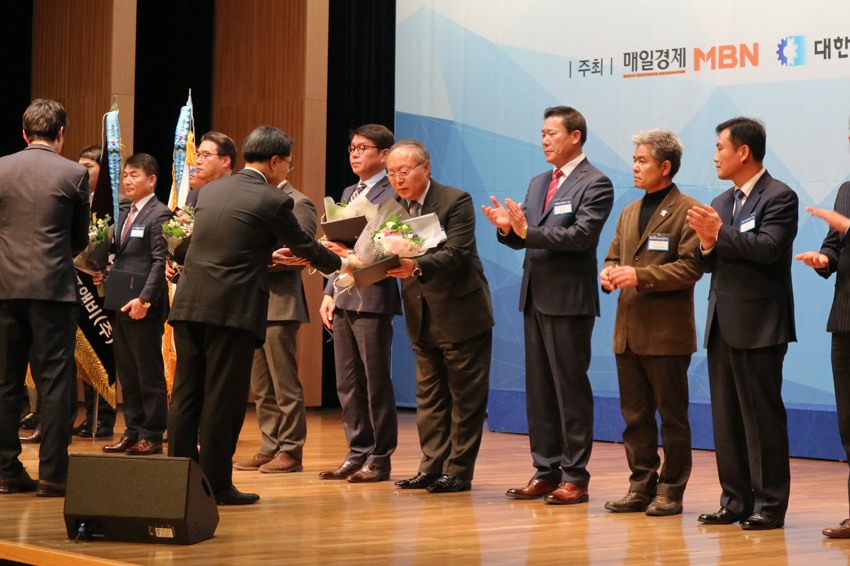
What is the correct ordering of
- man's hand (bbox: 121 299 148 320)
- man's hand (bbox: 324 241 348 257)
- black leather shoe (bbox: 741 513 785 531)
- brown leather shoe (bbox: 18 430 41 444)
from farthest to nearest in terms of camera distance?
brown leather shoe (bbox: 18 430 41 444) → man's hand (bbox: 121 299 148 320) → man's hand (bbox: 324 241 348 257) → black leather shoe (bbox: 741 513 785 531)

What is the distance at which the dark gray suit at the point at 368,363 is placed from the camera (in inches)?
201

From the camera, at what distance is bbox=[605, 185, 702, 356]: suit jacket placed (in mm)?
4160

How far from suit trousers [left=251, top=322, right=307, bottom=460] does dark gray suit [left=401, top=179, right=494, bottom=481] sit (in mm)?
767

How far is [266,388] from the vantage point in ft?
18.0

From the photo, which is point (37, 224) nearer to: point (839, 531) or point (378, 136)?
point (378, 136)

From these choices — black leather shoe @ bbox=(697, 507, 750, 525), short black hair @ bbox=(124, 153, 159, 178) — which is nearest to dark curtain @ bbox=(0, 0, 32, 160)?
short black hair @ bbox=(124, 153, 159, 178)

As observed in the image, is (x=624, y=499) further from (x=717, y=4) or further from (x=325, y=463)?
(x=717, y=4)

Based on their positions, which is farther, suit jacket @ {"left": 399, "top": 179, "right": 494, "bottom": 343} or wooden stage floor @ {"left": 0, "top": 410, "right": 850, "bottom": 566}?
suit jacket @ {"left": 399, "top": 179, "right": 494, "bottom": 343}

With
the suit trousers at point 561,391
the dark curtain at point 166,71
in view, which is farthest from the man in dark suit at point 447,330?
the dark curtain at point 166,71

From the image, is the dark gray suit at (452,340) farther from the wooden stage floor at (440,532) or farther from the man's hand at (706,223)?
the man's hand at (706,223)

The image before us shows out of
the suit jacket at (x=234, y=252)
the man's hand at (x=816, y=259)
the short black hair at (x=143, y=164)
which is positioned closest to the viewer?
the man's hand at (x=816, y=259)

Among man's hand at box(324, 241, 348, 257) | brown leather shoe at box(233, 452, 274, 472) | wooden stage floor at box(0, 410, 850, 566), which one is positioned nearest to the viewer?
wooden stage floor at box(0, 410, 850, 566)

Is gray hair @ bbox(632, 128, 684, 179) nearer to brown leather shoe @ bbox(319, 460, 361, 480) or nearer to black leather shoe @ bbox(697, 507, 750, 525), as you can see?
black leather shoe @ bbox(697, 507, 750, 525)

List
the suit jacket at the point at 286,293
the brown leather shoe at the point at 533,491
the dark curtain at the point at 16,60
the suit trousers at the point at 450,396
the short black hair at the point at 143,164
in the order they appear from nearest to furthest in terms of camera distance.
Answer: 1. the brown leather shoe at the point at 533,491
2. the suit trousers at the point at 450,396
3. the suit jacket at the point at 286,293
4. the short black hair at the point at 143,164
5. the dark curtain at the point at 16,60
